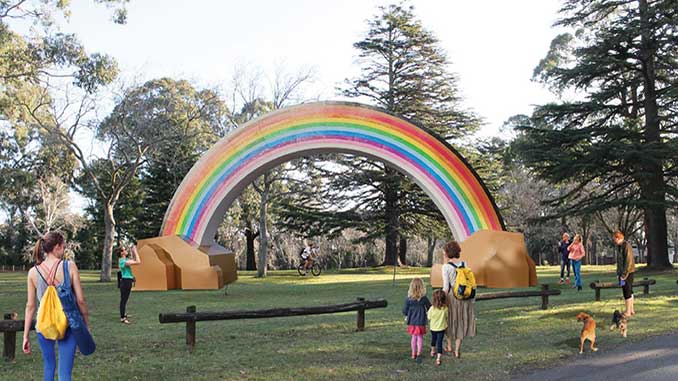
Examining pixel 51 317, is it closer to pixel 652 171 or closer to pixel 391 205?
pixel 652 171

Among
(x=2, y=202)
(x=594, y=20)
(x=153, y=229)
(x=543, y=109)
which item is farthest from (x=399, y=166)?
(x=2, y=202)

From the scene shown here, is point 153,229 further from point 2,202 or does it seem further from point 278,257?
point 2,202

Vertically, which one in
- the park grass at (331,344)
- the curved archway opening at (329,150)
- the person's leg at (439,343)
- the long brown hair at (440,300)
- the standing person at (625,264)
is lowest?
the park grass at (331,344)

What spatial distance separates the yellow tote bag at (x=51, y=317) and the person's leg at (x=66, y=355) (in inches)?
3.1

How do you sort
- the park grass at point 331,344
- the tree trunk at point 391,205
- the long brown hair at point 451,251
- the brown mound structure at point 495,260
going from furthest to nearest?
the tree trunk at point 391,205, the brown mound structure at point 495,260, the long brown hair at point 451,251, the park grass at point 331,344

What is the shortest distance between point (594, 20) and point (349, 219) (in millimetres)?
16978

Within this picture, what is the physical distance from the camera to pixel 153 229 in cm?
4322

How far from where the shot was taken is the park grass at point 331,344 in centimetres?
806

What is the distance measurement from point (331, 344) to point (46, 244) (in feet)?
17.1

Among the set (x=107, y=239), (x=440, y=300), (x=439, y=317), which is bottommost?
(x=439, y=317)

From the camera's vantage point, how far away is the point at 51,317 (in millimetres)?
5574

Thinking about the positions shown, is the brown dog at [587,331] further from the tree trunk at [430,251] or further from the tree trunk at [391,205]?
the tree trunk at [430,251]

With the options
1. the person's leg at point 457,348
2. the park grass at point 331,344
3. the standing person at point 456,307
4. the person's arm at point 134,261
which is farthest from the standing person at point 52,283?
the person's arm at point 134,261

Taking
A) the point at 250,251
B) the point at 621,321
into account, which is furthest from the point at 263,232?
the point at 621,321
